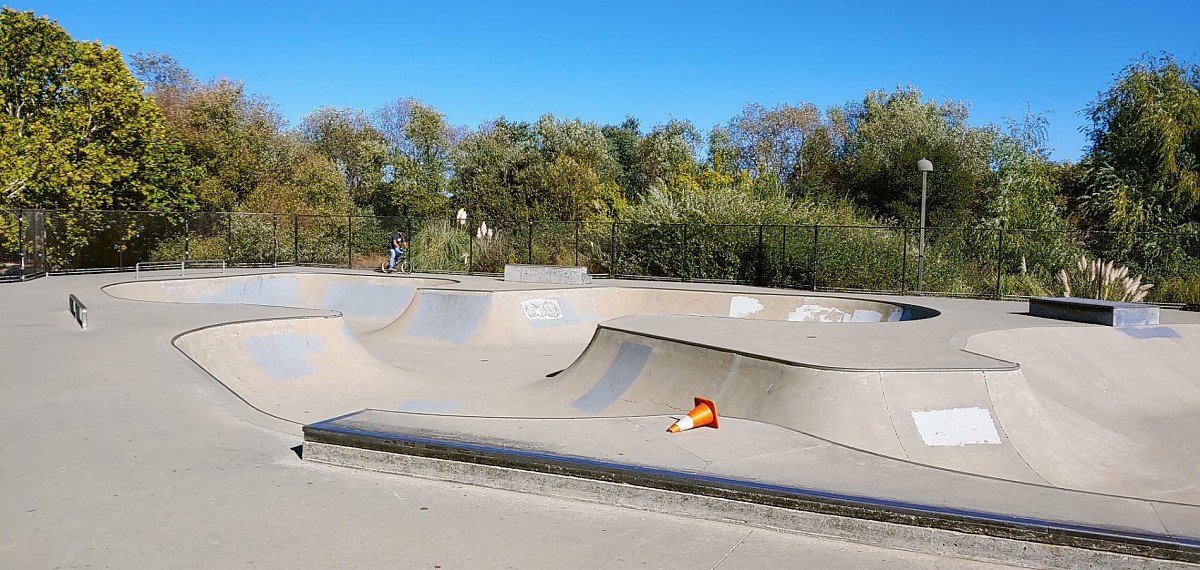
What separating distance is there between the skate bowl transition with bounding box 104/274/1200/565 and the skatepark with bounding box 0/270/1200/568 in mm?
26

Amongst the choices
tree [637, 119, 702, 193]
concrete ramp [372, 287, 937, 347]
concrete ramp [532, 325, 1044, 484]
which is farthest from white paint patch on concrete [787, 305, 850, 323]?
tree [637, 119, 702, 193]

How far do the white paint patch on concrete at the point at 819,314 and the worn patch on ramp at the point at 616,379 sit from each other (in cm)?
707

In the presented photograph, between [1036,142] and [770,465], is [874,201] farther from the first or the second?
[770,465]

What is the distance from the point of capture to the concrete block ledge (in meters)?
3.53

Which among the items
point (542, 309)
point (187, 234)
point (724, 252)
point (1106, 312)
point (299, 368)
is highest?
point (187, 234)

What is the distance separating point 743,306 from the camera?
16969 millimetres

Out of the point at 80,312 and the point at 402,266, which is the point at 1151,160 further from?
the point at 80,312

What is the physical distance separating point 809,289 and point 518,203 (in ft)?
66.2

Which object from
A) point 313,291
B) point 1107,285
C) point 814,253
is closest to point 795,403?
point 814,253

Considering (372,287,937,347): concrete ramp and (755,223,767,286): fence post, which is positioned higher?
(755,223,767,286): fence post

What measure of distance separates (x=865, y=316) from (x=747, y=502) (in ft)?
40.3

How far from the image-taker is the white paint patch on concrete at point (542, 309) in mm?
16156

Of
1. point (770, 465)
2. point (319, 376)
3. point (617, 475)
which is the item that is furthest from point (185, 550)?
point (319, 376)

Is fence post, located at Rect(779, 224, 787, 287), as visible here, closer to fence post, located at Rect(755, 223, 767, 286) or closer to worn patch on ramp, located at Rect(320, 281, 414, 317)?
fence post, located at Rect(755, 223, 767, 286)
